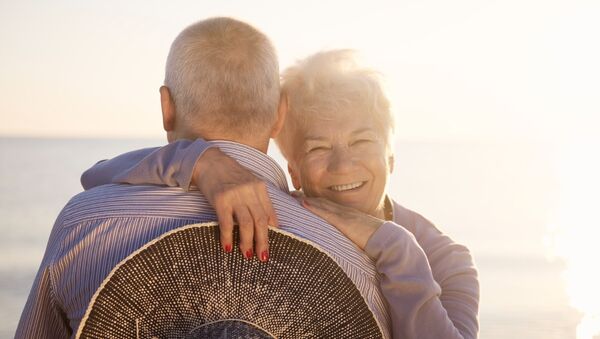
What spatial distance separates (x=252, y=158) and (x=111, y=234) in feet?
1.20

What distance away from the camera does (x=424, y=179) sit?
20.5 metres

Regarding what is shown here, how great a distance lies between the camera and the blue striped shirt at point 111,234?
2092 mm

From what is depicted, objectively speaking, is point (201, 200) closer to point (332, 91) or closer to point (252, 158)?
point (252, 158)

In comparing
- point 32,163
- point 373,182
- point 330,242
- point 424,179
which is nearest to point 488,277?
point 373,182

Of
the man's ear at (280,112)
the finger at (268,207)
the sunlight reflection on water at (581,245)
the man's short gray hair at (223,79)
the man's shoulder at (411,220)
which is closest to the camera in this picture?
the finger at (268,207)

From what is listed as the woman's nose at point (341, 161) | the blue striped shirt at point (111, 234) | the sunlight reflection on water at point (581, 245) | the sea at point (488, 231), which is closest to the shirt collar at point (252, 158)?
the blue striped shirt at point (111, 234)

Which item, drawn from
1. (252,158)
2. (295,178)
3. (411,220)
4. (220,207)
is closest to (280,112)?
(252,158)

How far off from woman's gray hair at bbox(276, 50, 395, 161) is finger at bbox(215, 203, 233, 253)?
875 mm

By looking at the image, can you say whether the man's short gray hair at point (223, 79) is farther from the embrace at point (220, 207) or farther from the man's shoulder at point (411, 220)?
the man's shoulder at point (411, 220)

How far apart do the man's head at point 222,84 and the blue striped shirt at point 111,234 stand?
56mm

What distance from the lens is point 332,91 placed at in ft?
9.27

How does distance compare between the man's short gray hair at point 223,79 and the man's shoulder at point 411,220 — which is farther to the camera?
the man's shoulder at point 411,220

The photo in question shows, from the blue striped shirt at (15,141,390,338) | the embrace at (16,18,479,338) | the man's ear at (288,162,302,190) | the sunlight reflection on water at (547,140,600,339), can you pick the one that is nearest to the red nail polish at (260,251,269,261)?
the embrace at (16,18,479,338)

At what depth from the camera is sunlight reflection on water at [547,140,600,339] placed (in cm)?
811
